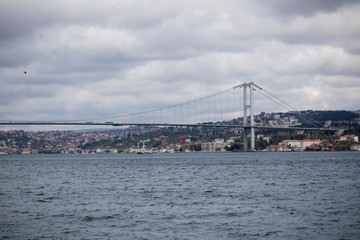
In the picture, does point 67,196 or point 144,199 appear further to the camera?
point 67,196

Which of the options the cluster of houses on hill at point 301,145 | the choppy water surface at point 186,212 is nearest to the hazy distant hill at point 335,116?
the cluster of houses on hill at point 301,145

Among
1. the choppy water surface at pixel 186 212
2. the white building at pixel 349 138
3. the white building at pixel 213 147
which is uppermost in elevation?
the white building at pixel 349 138

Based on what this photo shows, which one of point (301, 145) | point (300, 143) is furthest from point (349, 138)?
point (300, 143)

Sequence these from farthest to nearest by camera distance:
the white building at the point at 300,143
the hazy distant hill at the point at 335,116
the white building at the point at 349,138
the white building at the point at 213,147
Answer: the hazy distant hill at the point at 335,116 → the white building at the point at 213,147 → the white building at the point at 300,143 → the white building at the point at 349,138

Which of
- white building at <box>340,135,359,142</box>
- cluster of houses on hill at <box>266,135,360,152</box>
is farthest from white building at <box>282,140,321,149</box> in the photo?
white building at <box>340,135,359,142</box>

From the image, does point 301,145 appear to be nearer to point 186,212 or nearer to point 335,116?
point 335,116

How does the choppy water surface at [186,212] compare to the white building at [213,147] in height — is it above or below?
above

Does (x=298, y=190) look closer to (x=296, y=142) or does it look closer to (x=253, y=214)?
(x=253, y=214)

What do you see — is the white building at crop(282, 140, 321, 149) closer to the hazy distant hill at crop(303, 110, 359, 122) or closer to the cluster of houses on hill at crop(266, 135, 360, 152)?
the cluster of houses on hill at crop(266, 135, 360, 152)

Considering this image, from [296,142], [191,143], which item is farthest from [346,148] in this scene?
[191,143]

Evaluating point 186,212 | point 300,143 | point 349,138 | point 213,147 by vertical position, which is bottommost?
point 213,147

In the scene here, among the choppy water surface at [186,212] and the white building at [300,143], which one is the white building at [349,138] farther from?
the choppy water surface at [186,212]
